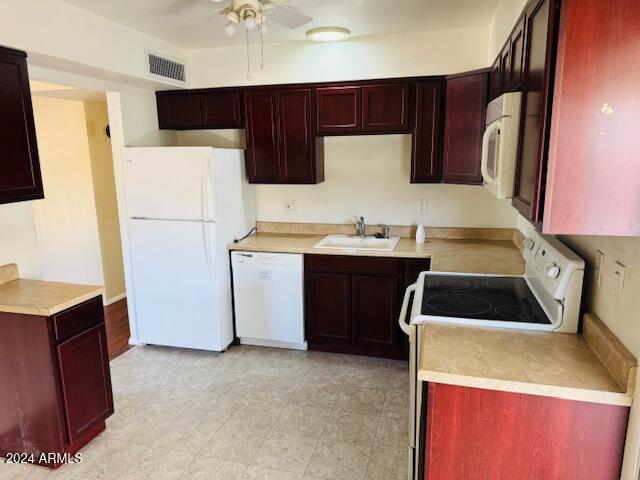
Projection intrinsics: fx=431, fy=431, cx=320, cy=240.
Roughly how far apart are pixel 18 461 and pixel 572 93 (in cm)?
302

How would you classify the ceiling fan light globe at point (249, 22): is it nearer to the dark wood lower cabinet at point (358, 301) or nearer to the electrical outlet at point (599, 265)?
the dark wood lower cabinet at point (358, 301)

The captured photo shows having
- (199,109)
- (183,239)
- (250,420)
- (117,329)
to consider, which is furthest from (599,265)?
(117,329)

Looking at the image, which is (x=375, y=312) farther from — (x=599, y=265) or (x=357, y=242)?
(x=599, y=265)

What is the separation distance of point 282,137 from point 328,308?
4.69 feet

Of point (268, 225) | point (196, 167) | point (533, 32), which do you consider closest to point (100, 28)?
point (196, 167)

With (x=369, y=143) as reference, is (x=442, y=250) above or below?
below

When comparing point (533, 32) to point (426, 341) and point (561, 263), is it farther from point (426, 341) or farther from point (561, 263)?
point (426, 341)

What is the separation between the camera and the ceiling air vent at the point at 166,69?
3253mm

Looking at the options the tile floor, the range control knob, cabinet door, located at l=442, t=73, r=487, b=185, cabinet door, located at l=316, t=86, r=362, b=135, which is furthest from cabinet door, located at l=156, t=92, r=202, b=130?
the range control knob

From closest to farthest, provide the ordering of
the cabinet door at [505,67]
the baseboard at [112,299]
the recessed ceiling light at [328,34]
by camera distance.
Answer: the cabinet door at [505,67] < the recessed ceiling light at [328,34] < the baseboard at [112,299]

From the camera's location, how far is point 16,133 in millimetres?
2281

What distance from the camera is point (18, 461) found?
2312 mm

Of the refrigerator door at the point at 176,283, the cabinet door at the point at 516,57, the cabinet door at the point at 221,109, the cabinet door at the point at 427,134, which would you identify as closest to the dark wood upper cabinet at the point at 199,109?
the cabinet door at the point at 221,109

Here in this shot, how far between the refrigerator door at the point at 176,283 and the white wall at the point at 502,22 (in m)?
2.35
